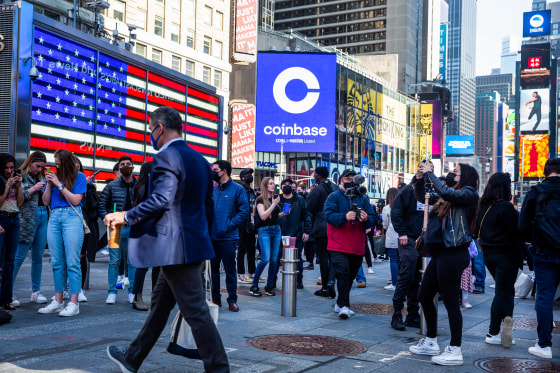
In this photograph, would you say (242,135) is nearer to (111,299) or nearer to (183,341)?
(111,299)

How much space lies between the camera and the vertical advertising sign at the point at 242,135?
47281mm

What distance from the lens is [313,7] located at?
4702 inches

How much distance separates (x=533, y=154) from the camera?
98.1 meters

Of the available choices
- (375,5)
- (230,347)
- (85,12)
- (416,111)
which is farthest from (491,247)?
(375,5)

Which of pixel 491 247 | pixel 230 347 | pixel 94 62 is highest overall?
pixel 94 62

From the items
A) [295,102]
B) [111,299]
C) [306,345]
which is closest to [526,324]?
[306,345]

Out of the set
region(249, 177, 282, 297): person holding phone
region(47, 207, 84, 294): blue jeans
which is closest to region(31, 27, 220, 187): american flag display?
region(249, 177, 282, 297): person holding phone

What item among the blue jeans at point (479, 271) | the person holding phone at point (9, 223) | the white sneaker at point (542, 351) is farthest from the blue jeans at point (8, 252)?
the blue jeans at point (479, 271)

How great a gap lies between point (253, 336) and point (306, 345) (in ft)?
2.06

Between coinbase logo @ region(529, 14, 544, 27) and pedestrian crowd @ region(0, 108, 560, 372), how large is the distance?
4629 inches

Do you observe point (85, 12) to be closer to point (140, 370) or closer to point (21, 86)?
point (21, 86)

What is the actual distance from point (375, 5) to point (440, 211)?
115 meters

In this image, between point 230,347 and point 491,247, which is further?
point 491,247

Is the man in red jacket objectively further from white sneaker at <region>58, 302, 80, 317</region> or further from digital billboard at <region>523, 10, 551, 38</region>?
digital billboard at <region>523, 10, 551, 38</region>
